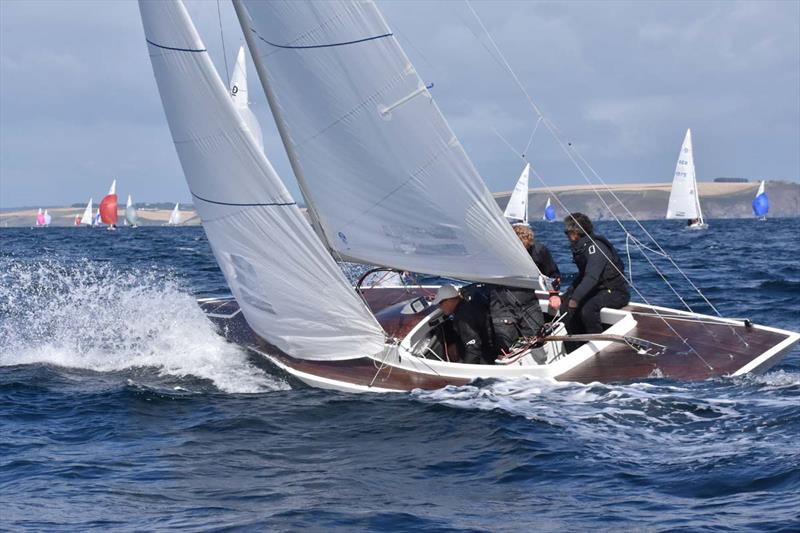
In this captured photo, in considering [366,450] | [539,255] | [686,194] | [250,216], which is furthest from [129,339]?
[686,194]

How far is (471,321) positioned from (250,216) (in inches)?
85.8

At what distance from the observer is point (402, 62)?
8.38 meters

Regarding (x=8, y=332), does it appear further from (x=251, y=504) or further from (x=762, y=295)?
(x=762, y=295)

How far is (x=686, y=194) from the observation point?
2372 inches

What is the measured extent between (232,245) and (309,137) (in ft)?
4.10

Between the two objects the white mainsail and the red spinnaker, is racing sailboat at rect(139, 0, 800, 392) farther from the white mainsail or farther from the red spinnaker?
the red spinnaker

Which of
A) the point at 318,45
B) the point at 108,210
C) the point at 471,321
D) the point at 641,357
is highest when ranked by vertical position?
the point at 108,210

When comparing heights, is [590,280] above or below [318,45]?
below

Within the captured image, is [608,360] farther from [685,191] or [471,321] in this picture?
[685,191]

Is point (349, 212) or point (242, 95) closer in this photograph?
point (349, 212)

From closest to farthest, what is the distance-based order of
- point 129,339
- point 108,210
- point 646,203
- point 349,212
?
point 349,212 < point 129,339 < point 108,210 < point 646,203

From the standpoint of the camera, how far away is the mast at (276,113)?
8.88 m

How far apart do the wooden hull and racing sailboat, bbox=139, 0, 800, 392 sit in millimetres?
19

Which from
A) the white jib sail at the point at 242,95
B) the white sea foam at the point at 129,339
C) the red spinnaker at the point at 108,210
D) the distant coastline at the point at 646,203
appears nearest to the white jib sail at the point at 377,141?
the white sea foam at the point at 129,339
